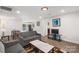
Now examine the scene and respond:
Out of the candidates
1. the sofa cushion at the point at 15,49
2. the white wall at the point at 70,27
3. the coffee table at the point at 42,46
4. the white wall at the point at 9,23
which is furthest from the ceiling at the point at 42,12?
the sofa cushion at the point at 15,49

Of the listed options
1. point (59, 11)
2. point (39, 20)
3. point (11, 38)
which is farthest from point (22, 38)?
point (59, 11)

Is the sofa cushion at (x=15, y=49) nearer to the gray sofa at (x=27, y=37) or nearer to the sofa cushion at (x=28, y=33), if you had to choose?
the gray sofa at (x=27, y=37)

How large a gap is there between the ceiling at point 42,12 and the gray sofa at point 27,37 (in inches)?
14.9

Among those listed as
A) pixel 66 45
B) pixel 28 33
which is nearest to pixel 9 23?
pixel 28 33

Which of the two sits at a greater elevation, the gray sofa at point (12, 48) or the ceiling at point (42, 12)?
the ceiling at point (42, 12)

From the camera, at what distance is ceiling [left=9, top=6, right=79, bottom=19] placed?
5.07 ft

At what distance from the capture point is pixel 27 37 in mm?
1656

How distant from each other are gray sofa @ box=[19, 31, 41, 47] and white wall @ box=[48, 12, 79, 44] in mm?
536

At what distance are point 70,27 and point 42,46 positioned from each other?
71cm

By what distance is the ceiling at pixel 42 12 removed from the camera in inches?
60.9
